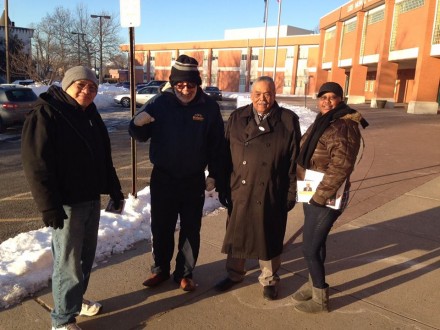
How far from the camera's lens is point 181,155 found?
308 centimetres

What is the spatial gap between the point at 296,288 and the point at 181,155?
61.7 inches

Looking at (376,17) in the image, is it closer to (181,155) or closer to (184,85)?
(184,85)

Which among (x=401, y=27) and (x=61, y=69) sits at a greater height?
(x=401, y=27)

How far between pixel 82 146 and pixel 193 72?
3.52 ft

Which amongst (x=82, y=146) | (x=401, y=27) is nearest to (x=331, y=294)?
(x=82, y=146)

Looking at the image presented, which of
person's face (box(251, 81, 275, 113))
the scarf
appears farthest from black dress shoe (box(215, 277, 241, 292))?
person's face (box(251, 81, 275, 113))

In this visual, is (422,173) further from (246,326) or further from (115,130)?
(115,130)

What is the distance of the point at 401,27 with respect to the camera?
27.8 metres

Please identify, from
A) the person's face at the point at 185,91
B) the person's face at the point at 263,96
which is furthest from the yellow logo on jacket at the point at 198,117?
the person's face at the point at 263,96

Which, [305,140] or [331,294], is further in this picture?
[331,294]

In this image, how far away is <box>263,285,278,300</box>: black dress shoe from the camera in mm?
3188

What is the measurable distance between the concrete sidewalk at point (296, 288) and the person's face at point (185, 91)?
163cm

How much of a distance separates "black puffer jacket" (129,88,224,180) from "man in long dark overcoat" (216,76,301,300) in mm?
228

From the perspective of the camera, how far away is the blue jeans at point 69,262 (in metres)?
2.49
